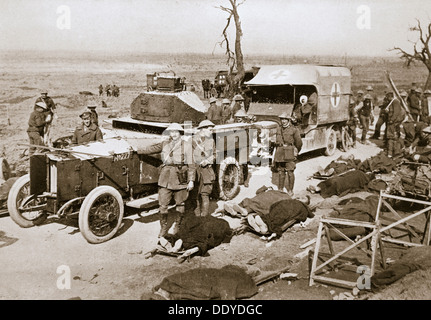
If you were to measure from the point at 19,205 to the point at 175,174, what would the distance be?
297 centimetres

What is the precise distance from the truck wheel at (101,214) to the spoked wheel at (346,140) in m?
10.9

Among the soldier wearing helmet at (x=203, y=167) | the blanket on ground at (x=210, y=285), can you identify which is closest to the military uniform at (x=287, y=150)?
the soldier wearing helmet at (x=203, y=167)

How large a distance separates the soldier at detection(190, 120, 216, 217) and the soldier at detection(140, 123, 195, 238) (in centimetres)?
33

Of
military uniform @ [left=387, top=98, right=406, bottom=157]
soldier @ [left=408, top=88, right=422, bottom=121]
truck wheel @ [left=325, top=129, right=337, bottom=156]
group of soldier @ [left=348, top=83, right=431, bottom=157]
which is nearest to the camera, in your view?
group of soldier @ [left=348, top=83, right=431, bottom=157]

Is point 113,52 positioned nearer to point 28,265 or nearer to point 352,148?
point 352,148

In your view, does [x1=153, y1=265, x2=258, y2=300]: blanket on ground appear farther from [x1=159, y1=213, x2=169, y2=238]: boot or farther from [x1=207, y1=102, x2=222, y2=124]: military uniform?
[x1=207, y1=102, x2=222, y2=124]: military uniform

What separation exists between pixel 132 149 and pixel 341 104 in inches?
374

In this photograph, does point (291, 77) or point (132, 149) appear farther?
point (291, 77)

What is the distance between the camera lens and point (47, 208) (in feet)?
26.1

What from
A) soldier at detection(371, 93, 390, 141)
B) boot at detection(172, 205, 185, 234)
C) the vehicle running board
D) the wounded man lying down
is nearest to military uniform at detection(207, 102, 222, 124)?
the vehicle running board

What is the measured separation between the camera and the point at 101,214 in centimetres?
786

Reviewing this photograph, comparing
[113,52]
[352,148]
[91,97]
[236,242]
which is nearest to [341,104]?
[352,148]

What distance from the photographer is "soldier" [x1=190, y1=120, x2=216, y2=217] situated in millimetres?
8750

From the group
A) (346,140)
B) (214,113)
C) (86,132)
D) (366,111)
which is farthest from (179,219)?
(366,111)
